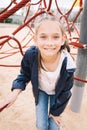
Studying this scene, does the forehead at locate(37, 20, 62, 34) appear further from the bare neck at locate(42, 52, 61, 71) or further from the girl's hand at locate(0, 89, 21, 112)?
the girl's hand at locate(0, 89, 21, 112)

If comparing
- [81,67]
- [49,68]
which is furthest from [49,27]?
[81,67]

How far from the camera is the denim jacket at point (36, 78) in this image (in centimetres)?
78

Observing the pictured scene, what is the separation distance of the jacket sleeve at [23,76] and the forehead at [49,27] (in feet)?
0.36

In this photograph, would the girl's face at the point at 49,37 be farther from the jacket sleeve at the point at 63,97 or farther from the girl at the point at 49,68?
the jacket sleeve at the point at 63,97

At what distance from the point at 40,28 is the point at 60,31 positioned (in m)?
0.06

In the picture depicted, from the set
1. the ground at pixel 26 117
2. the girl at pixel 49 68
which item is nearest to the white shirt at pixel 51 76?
the girl at pixel 49 68

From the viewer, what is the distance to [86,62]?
4.32ft

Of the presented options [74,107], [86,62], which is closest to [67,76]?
[86,62]

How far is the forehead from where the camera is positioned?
28.3 inches

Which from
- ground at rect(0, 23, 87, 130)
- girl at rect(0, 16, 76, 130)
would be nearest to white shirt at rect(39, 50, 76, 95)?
girl at rect(0, 16, 76, 130)

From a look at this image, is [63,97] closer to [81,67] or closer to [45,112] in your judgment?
[45,112]

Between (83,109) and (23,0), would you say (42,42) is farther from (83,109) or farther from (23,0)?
(83,109)

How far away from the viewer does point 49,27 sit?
72 centimetres

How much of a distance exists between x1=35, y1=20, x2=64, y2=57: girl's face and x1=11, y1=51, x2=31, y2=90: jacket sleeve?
9 cm
